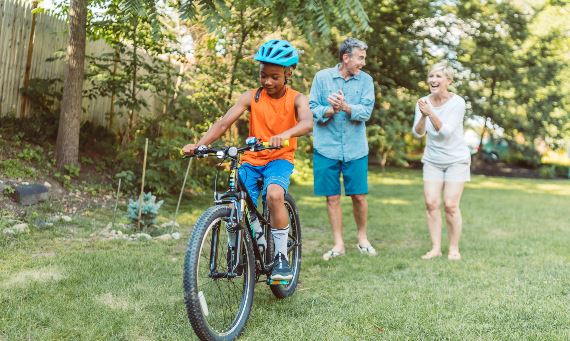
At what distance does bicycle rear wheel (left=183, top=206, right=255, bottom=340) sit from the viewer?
9.72 ft

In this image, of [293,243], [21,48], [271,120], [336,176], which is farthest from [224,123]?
[21,48]

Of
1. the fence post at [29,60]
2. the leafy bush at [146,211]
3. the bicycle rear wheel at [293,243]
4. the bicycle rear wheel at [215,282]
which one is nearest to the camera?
the bicycle rear wheel at [215,282]

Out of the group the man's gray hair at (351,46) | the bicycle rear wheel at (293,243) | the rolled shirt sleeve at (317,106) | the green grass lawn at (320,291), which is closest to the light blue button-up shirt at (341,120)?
the rolled shirt sleeve at (317,106)

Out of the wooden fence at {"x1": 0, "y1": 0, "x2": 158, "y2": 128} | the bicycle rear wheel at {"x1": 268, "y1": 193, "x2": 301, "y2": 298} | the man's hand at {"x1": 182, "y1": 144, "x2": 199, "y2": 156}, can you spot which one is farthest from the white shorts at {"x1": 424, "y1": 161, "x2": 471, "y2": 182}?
the wooden fence at {"x1": 0, "y1": 0, "x2": 158, "y2": 128}

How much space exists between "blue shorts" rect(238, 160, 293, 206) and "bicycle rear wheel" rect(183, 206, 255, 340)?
1.55 feet

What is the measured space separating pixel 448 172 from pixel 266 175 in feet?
8.37

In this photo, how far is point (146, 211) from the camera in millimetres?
6152

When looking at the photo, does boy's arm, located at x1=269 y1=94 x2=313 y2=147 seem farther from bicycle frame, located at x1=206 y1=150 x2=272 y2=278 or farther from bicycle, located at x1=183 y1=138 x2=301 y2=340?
bicycle frame, located at x1=206 y1=150 x2=272 y2=278

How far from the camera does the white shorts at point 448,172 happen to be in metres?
5.64

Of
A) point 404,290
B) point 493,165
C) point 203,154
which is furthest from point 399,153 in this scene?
point 493,165

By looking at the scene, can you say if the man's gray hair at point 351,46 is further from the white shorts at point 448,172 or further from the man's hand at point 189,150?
the man's hand at point 189,150

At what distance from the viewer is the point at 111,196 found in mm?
8125

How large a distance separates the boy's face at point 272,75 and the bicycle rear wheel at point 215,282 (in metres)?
0.91

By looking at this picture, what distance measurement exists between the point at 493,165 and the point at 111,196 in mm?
22861
